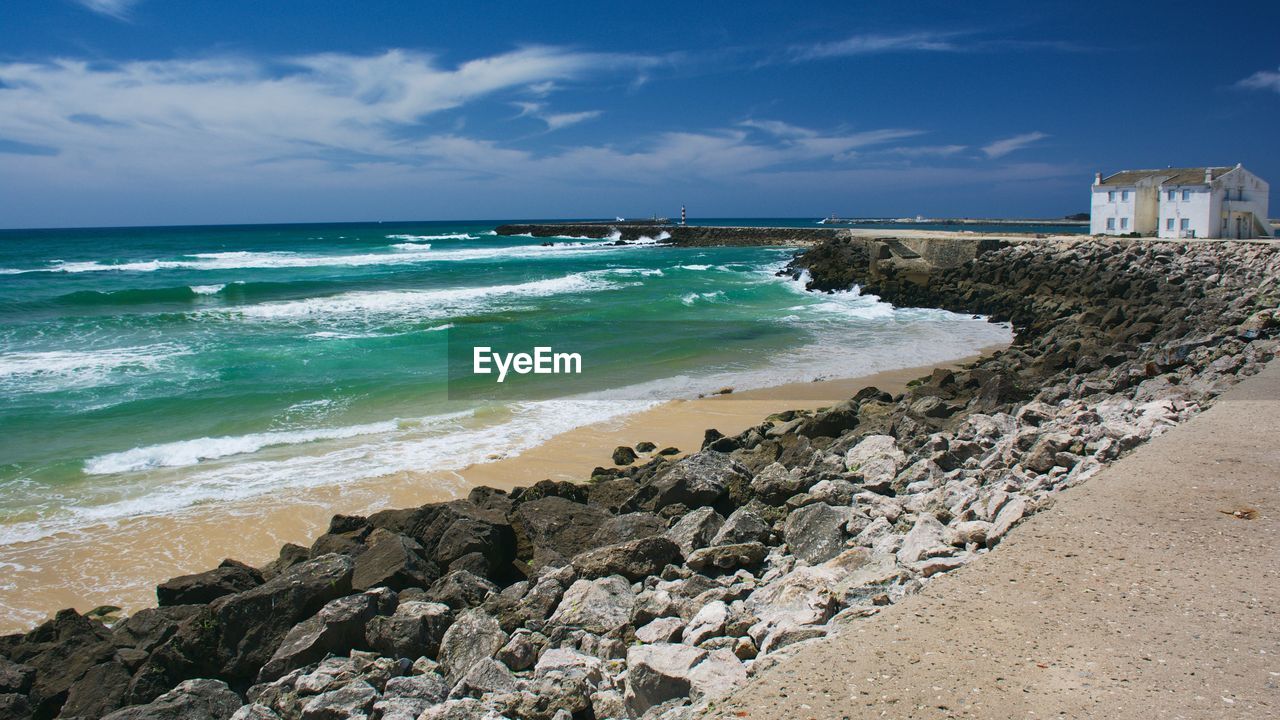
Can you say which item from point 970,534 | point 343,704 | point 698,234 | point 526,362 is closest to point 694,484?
point 970,534

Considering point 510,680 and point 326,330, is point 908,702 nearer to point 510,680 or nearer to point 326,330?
point 510,680

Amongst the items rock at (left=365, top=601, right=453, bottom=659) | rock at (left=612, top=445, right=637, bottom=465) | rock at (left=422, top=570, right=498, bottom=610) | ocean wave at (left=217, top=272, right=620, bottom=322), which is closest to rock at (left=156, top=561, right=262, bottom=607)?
rock at (left=422, top=570, right=498, bottom=610)

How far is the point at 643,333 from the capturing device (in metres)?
19.3

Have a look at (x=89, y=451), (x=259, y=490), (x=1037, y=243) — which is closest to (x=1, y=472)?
(x=89, y=451)

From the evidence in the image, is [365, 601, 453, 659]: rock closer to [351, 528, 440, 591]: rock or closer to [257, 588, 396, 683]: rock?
[257, 588, 396, 683]: rock

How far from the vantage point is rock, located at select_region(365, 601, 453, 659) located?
4.43 m

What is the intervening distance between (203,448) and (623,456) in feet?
16.5

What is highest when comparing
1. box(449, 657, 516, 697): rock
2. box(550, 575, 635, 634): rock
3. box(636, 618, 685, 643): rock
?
box(636, 618, 685, 643): rock

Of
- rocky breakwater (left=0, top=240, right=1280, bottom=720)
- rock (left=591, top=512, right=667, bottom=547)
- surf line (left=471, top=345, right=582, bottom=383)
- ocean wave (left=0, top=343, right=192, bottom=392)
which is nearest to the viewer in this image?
rocky breakwater (left=0, top=240, right=1280, bottom=720)

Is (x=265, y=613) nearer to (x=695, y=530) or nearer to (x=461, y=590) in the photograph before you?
(x=461, y=590)

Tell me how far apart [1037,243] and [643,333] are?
15.0 meters

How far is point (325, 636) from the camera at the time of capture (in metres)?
4.46

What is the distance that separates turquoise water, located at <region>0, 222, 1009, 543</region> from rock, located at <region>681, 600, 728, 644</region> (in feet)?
18.3

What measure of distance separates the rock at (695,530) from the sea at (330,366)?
4.17 m
